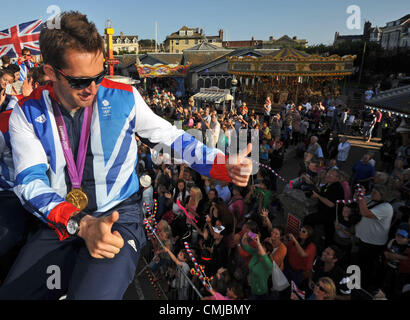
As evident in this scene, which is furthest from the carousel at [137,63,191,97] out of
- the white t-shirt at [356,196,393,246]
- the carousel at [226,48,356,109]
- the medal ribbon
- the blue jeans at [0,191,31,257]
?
the medal ribbon

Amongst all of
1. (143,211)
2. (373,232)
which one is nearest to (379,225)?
(373,232)

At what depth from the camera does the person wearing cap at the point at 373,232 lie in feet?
16.4

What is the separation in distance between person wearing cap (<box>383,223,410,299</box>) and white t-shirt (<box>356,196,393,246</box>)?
0.22 m

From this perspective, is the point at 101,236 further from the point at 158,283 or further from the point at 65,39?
the point at 158,283

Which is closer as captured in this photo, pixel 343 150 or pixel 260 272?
pixel 260 272

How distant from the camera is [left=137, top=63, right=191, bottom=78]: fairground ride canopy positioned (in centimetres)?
3288

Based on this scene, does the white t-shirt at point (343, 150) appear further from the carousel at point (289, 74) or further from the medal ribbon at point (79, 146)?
the carousel at point (289, 74)

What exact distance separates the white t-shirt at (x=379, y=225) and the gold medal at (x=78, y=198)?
500 cm

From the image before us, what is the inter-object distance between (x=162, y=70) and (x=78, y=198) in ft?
111

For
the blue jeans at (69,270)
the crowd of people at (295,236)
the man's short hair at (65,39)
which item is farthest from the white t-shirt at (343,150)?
the man's short hair at (65,39)

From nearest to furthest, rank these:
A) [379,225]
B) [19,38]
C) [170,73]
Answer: [379,225] → [19,38] → [170,73]

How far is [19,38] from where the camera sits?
23.4 ft
